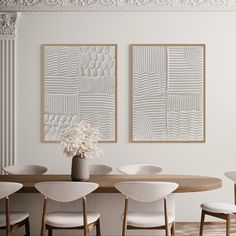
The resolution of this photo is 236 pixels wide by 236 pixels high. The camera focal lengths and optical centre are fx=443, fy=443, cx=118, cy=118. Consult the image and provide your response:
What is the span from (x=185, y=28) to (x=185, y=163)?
1715 mm

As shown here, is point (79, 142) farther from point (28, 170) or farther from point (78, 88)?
point (78, 88)

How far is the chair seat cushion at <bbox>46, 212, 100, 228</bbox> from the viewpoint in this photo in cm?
360

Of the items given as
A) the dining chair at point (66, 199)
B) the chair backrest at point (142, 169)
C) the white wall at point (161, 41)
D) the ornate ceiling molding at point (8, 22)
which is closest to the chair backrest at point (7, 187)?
the dining chair at point (66, 199)

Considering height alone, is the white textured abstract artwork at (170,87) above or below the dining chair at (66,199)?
above

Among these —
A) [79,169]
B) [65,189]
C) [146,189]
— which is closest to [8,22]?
[79,169]

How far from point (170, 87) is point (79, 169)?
206cm

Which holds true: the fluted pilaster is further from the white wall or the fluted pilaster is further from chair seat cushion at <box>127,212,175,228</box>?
chair seat cushion at <box>127,212,175,228</box>

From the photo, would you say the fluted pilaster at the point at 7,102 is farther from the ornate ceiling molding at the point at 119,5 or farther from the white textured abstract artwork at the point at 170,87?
the white textured abstract artwork at the point at 170,87

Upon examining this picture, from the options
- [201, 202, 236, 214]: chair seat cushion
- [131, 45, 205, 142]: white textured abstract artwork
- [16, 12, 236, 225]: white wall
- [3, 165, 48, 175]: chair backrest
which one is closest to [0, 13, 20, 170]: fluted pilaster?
[16, 12, 236, 225]: white wall

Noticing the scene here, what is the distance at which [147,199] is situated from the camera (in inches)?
139

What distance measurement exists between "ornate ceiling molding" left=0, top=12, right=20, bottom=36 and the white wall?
0.11m

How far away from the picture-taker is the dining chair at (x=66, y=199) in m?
3.50

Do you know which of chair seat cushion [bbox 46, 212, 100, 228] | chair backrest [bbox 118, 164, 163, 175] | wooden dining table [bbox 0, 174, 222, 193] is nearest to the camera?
chair seat cushion [bbox 46, 212, 100, 228]

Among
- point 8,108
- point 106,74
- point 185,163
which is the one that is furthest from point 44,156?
point 185,163
